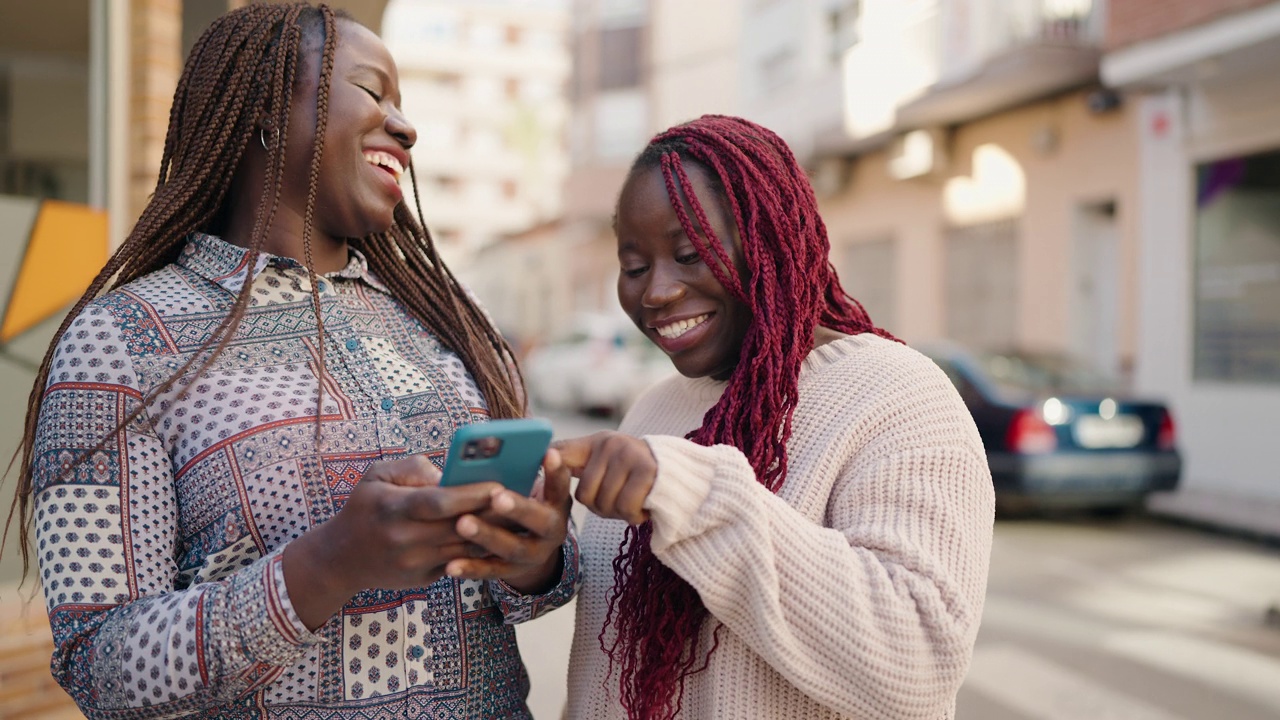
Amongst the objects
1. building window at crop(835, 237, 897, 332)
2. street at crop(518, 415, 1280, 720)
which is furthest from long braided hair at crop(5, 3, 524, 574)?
building window at crop(835, 237, 897, 332)

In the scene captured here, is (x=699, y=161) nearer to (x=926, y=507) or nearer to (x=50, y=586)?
(x=926, y=507)

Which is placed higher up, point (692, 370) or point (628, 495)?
point (692, 370)

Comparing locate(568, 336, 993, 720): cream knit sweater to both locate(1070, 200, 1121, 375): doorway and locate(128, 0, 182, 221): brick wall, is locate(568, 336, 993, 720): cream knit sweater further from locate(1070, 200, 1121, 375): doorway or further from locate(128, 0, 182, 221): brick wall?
locate(1070, 200, 1121, 375): doorway

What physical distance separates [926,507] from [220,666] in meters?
0.93

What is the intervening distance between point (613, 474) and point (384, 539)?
282 millimetres

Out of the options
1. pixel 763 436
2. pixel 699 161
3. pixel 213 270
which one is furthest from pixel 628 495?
pixel 213 270

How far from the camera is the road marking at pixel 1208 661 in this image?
16.5 feet

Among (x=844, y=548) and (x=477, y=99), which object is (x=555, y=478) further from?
(x=477, y=99)

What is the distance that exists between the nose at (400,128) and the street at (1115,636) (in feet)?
10.7

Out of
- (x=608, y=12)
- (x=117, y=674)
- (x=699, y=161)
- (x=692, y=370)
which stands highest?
(x=608, y=12)

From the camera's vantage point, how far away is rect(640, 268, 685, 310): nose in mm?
1751

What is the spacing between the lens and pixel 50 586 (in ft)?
4.68

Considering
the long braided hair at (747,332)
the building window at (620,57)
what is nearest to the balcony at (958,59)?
the long braided hair at (747,332)

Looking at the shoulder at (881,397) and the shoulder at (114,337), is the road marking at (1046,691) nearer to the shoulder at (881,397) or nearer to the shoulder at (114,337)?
the shoulder at (881,397)
